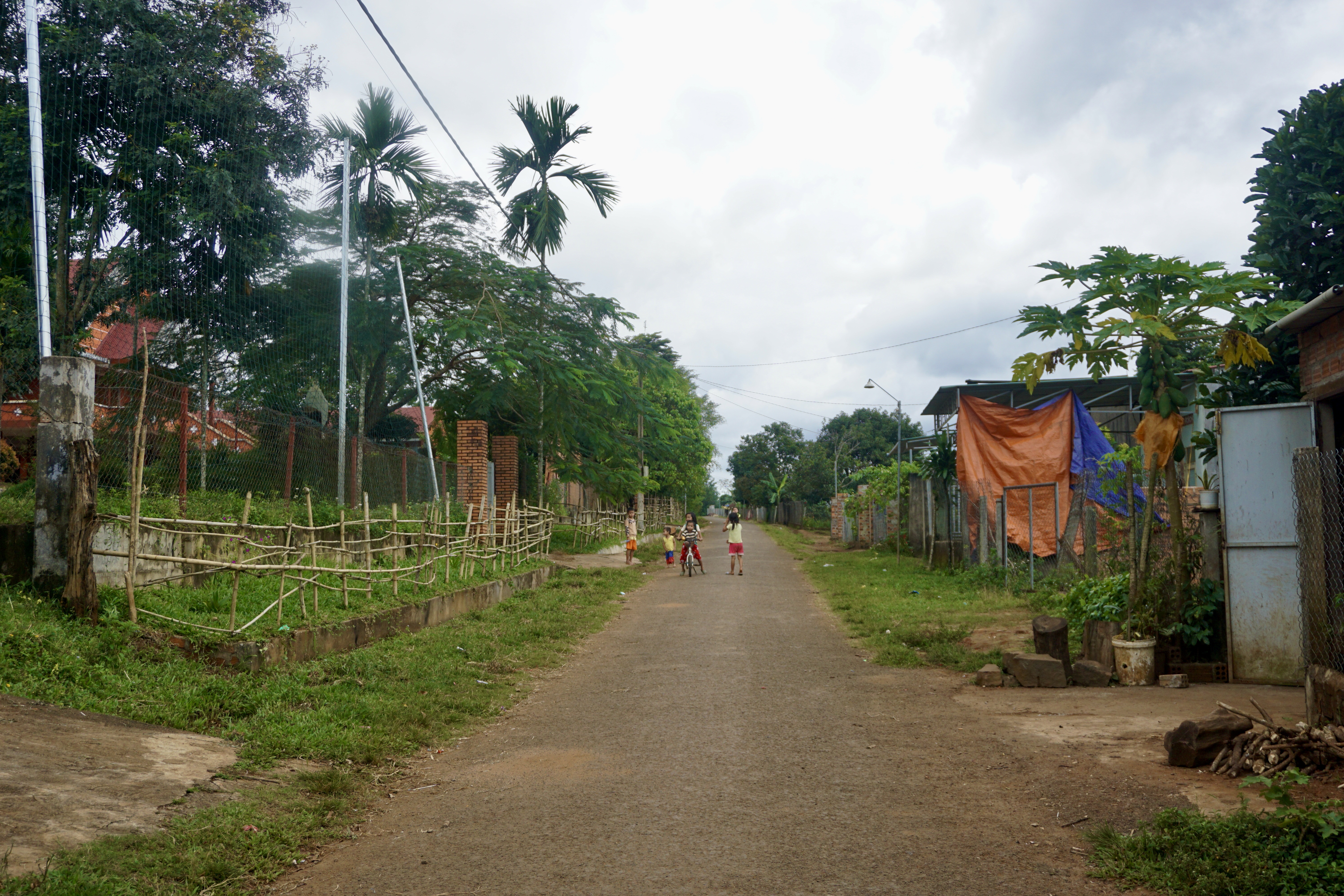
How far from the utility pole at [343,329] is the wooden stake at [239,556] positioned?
9.27 feet

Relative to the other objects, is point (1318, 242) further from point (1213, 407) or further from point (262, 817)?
point (262, 817)

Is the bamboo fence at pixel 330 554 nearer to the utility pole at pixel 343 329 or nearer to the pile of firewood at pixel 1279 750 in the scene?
the utility pole at pixel 343 329

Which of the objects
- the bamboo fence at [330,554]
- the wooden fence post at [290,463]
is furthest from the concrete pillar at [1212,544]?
the wooden fence post at [290,463]

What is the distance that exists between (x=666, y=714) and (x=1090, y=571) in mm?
7619

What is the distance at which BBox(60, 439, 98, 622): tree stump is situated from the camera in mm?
6859

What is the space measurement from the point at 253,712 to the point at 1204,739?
5.92m

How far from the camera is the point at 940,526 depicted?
21.8 m

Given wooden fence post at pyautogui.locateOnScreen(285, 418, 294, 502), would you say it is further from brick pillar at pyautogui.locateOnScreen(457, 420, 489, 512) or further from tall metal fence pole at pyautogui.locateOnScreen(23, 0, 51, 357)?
brick pillar at pyautogui.locateOnScreen(457, 420, 489, 512)

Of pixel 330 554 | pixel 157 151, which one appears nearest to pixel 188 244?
pixel 157 151

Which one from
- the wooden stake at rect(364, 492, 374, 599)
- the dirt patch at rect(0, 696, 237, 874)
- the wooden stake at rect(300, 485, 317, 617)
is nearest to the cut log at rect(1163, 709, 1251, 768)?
the dirt patch at rect(0, 696, 237, 874)

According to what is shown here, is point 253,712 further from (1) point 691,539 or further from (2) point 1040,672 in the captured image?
(1) point 691,539

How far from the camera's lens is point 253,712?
6285mm

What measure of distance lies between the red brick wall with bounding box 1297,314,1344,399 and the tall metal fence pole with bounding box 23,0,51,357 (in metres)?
9.94

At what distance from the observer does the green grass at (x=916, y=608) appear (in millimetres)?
9477
